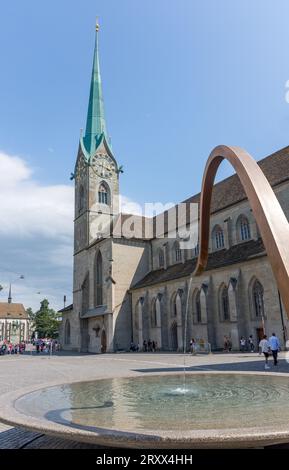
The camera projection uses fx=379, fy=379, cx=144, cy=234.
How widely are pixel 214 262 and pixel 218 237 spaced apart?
463 cm

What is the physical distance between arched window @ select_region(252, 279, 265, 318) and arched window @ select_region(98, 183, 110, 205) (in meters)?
30.6

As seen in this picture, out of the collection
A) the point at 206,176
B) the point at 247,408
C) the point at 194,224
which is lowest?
the point at 247,408

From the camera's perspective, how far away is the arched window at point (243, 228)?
3431 cm

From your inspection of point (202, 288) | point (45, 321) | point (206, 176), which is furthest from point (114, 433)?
point (45, 321)

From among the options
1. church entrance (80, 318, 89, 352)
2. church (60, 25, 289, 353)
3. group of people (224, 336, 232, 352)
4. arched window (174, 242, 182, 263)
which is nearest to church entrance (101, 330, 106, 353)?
church (60, 25, 289, 353)

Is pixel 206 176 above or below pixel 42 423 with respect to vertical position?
above

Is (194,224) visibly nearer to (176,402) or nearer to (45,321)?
(176,402)

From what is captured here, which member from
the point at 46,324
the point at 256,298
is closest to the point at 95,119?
the point at 256,298

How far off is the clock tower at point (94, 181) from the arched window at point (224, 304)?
2309 cm

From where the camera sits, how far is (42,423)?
4566 millimetres

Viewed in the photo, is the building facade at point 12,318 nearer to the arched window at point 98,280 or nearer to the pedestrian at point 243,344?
the arched window at point 98,280

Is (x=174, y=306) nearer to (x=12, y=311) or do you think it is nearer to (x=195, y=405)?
(x=195, y=405)

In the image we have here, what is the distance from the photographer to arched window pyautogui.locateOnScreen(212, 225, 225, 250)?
37.4m
